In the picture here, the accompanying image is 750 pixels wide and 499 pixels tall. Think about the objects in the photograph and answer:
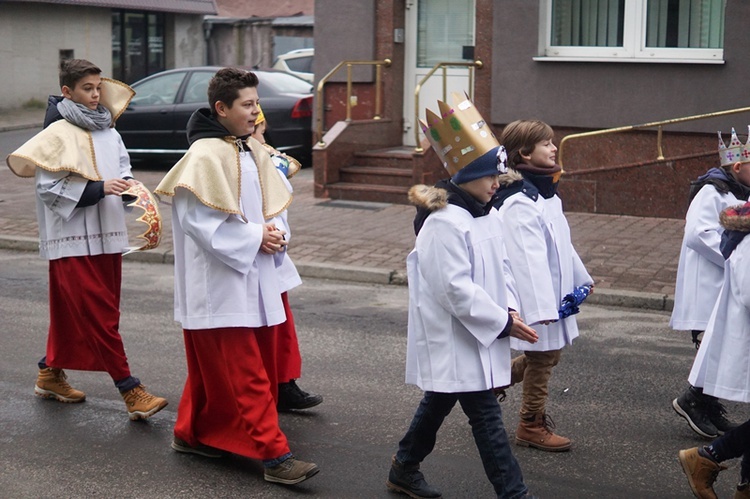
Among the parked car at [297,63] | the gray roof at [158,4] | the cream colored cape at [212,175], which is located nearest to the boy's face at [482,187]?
the cream colored cape at [212,175]

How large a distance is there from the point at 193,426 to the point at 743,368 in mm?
2537

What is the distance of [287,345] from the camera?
6102mm

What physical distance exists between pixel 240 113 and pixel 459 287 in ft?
4.51

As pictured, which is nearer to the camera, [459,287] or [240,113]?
[459,287]

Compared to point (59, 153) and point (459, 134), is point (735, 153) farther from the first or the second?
point (59, 153)

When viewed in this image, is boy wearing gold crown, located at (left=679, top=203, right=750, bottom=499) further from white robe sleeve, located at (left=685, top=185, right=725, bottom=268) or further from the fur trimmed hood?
the fur trimmed hood

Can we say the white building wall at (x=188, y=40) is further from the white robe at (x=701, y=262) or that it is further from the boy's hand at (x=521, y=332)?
the boy's hand at (x=521, y=332)

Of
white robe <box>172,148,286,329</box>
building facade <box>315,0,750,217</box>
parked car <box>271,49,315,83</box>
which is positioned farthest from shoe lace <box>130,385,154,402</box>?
parked car <box>271,49,315,83</box>

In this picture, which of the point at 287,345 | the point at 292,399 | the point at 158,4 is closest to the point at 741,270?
the point at 287,345

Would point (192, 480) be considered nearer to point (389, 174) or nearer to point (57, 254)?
point (57, 254)

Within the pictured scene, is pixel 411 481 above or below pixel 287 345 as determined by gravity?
below

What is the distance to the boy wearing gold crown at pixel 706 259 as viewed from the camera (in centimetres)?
577

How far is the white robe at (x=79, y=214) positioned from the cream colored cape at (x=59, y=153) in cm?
5

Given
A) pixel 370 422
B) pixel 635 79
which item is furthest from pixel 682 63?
pixel 370 422
